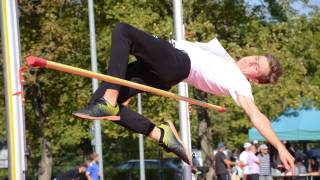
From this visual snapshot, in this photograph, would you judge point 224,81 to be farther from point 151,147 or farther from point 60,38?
point 151,147

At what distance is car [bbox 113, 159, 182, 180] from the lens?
26250 millimetres

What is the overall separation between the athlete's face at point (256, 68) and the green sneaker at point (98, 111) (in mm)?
1312

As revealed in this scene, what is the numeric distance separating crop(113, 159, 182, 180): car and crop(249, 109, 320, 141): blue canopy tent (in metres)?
5.77

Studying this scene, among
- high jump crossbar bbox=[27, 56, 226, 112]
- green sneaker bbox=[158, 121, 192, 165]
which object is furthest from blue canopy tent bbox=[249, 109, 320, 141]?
high jump crossbar bbox=[27, 56, 226, 112]

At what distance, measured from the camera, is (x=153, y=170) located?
87.9ft

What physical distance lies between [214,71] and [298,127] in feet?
46.3

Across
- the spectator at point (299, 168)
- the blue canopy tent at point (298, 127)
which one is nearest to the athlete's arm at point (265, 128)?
the blue canopy tent at point (298, 127)

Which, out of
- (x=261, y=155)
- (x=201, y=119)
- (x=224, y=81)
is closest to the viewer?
(x=224, y=81)

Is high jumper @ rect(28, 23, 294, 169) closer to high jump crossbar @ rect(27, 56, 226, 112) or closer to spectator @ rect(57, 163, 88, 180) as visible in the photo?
high jump crossbar @ rect(27, 56, 226, 112)

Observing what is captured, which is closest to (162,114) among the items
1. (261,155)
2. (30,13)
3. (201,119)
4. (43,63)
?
(201,119)

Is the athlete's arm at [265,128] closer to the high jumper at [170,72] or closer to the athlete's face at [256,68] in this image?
the high jumper at [170,72]

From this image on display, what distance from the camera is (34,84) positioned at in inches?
995

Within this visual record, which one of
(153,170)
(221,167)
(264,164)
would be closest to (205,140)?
(153,170)

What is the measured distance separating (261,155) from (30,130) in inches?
433
